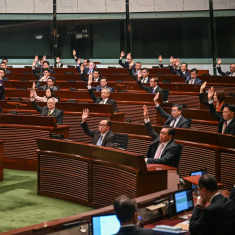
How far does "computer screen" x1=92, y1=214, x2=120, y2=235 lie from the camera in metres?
3.58

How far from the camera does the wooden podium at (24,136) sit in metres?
8.50

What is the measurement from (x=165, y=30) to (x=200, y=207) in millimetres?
16850

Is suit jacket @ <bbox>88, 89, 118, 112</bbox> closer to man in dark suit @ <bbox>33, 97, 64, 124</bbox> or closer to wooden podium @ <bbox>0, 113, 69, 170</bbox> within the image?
man in dark suit @ <bbox>33, 97, 64, 124</bbox>

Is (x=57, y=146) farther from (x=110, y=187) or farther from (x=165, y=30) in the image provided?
(x=165, y=30)

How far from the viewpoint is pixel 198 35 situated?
63.9 ft

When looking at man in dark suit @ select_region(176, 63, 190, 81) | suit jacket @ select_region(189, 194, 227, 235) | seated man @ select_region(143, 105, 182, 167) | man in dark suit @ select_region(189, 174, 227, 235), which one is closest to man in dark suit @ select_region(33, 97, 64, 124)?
seated man @ select_region(143, 105, 182, 167)

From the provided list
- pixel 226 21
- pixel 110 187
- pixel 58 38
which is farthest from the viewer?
pixel 58 38

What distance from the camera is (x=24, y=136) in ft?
28.1

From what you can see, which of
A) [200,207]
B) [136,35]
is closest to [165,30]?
[136,35]

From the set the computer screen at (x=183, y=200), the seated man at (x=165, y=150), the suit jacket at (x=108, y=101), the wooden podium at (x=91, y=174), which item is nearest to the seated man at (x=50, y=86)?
the suit jacket at (x=108, y=101)

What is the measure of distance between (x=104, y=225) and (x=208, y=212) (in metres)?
0.79

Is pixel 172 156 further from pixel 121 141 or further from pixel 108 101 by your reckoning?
pixel 108 101

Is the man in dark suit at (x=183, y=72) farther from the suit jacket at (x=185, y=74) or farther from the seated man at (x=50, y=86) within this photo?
the seated man at (x=50, y=86)

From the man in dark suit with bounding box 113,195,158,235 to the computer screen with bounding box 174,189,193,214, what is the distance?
131cm
